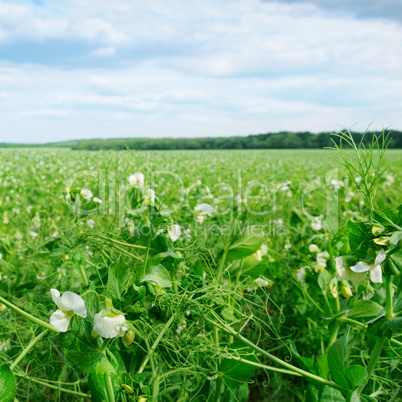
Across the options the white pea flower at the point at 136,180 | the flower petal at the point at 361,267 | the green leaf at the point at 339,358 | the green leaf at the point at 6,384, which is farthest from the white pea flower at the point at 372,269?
the green leaf at the point at 6,384

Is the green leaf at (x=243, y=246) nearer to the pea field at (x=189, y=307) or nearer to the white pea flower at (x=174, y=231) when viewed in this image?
the pea field at (x=189, y=307)

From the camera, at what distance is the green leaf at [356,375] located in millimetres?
844

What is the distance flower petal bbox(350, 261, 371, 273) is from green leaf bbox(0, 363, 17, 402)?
2.46 ft

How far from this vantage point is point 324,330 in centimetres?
155

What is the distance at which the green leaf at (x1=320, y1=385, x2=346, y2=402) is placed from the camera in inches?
40.5

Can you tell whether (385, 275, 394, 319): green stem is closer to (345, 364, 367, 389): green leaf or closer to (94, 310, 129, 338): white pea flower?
(345, 364, 367, 389): green leaf

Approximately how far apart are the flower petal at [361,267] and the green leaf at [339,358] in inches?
9.1

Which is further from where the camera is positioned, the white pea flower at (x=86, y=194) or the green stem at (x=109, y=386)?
the white pea flower at (x=86, y=194)

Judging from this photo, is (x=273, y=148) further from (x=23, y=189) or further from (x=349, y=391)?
(x=349, y=391)

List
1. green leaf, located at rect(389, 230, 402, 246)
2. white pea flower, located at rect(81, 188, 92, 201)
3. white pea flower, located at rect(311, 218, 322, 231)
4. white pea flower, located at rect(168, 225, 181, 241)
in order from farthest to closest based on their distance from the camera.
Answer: white pea flower, located at rect(311, 218, 322, 231) → white pea flower, located at rect(81, 188, 92, 201) → white pea flower, located at rect(168, 225, 181, 241) → green leaf, located at rect(389, 230, 402, 246)

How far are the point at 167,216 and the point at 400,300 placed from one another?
562 millimetres

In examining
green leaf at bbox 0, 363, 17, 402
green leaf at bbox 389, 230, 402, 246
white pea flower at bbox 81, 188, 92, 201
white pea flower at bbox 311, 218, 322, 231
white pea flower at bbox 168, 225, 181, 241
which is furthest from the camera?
white pea flower at bbox 311, 218, 322, 231

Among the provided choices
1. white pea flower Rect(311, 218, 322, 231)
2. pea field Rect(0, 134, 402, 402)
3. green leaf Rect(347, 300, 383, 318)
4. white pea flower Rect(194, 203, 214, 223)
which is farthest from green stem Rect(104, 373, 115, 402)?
white pea flower Rect(311, 218, 322, 231)

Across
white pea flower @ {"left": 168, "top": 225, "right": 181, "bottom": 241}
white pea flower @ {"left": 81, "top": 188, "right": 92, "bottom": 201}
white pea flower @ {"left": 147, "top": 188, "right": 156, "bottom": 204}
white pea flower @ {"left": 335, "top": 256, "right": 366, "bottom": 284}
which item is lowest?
white pea flower @ {"left": 335, "top": 256, "right": 366, "bottom": 284}
